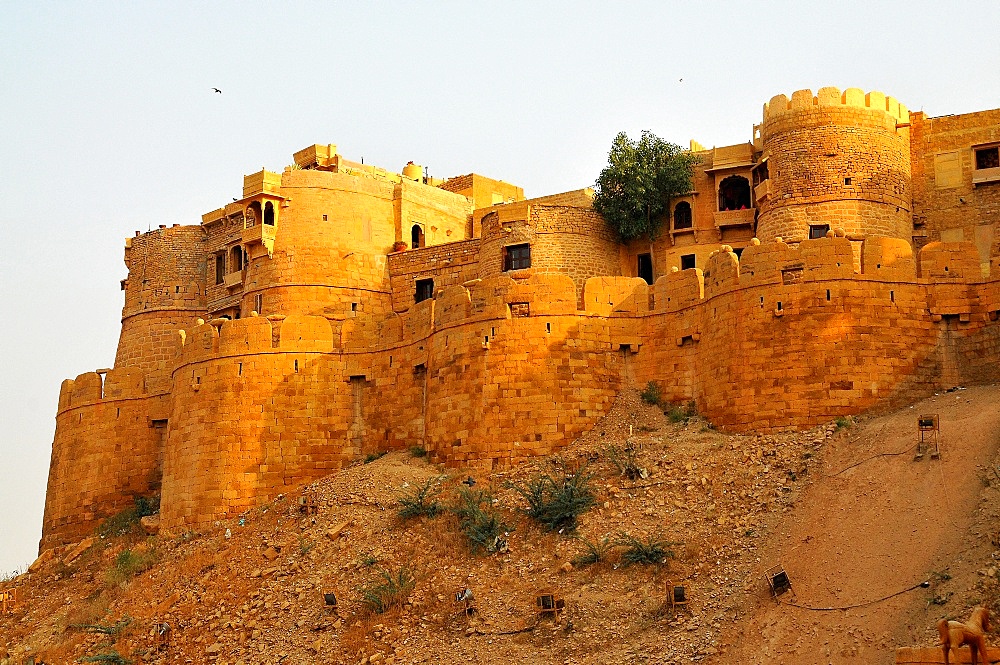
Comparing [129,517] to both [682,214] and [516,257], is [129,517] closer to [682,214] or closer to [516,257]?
[516,257]

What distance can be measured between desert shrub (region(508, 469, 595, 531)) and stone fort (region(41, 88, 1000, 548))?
1.43 meters

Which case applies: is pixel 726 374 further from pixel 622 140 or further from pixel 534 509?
pixel 622 140

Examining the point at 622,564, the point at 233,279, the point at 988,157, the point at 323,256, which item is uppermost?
the point at 988,157

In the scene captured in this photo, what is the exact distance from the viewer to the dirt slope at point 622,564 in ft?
62.1

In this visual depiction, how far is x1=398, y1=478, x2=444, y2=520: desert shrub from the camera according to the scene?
80.8 feet

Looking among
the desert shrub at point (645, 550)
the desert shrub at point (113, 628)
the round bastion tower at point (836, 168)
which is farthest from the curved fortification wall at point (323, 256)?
the desert shrub at point (645, 550)

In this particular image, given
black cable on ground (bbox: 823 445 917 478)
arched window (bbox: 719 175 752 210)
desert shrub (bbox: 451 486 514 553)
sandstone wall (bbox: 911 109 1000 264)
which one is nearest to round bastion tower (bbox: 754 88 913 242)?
sandstone wall (bbox: 911 109 1000 264)

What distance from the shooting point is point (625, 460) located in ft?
78.8

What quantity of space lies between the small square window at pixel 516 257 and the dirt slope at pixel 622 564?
6.99 meters

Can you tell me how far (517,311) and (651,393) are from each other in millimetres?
2824

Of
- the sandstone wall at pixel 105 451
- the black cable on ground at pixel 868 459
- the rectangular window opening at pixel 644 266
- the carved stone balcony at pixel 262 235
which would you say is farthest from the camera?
the carved stone balcony at pixel 262 235

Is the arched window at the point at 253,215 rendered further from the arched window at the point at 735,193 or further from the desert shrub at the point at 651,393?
the desert shrub at the point at 651,393

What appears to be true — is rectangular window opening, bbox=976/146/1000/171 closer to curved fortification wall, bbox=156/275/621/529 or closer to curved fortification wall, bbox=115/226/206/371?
curved fortification wall, bbox=156/275/621/529

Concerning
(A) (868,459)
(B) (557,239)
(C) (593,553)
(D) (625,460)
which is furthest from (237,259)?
(A) (868,459)
